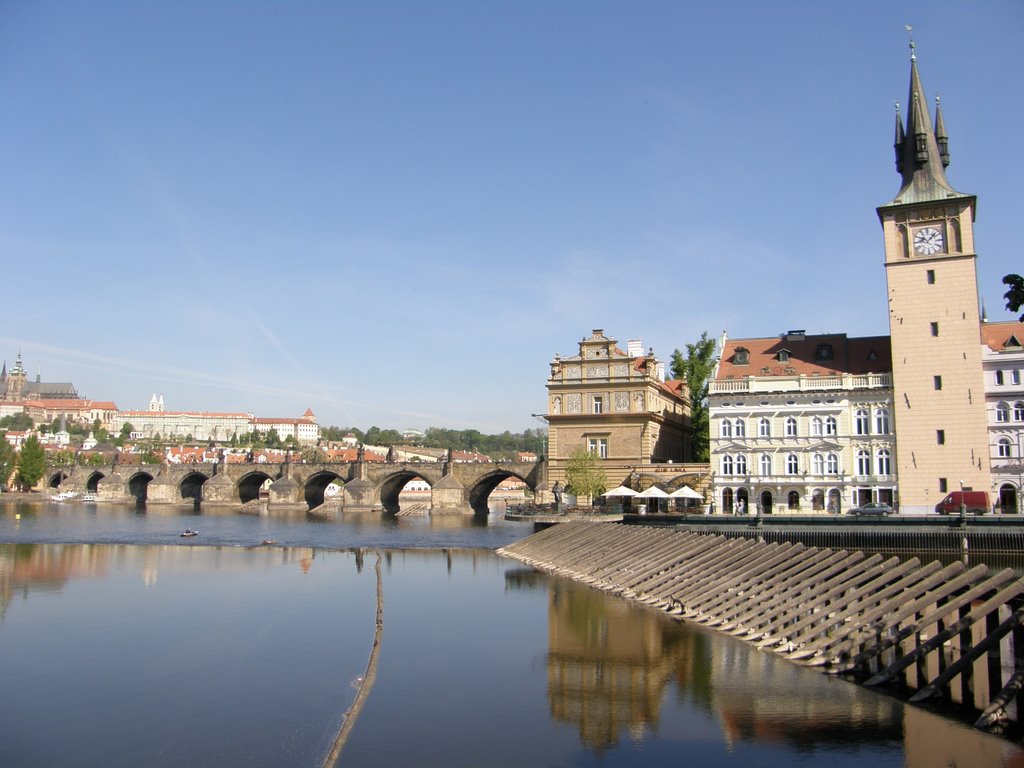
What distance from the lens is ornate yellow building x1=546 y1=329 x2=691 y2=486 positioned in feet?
183

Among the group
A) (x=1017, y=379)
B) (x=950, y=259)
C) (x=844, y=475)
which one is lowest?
(x=844, y=475)

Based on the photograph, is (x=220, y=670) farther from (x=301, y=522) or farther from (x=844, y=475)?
(x=301, y=522)

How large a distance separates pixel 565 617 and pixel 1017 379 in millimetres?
34284

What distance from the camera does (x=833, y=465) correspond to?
4825 cm

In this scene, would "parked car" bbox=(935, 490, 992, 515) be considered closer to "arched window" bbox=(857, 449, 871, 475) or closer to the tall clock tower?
the tall clock tower

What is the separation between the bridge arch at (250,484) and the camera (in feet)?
342

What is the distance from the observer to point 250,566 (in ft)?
127

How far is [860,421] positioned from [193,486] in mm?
92591

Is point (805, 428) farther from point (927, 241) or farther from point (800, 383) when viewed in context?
point (927, 241)

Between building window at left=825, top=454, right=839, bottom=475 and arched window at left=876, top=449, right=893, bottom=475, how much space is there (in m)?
2.22

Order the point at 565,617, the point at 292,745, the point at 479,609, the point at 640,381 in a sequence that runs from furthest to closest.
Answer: the point at 640,381 < the point at 479,609 < the point at 565,617 < the point at 292,745

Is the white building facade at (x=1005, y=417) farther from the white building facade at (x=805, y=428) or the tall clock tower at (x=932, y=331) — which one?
the white building facade at (x=805, y=428)

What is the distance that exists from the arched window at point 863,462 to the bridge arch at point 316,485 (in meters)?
63.8

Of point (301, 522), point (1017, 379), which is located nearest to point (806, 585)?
point (1017, 379)
